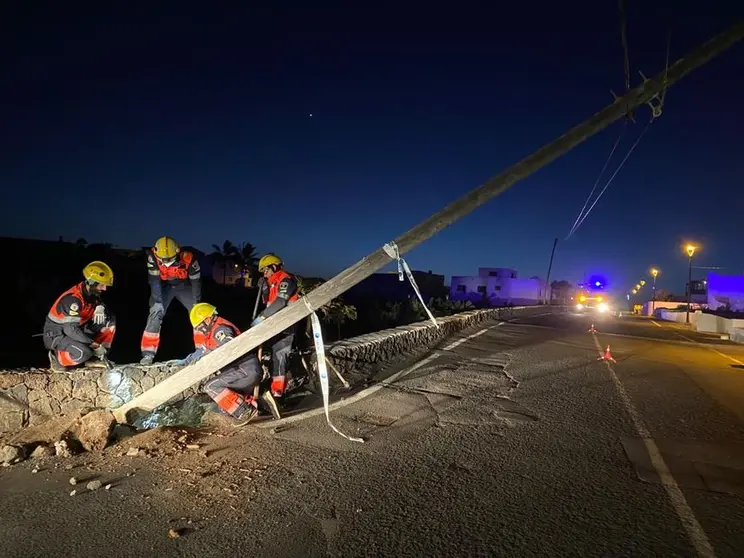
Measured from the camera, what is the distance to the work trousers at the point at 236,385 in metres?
5.51

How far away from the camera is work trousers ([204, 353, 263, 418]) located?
18.1 ft

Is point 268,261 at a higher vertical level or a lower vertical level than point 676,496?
higher

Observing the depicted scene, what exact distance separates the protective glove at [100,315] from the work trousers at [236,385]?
1.85 metres

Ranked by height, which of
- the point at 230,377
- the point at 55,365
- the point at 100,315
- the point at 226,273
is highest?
the point at 226,273

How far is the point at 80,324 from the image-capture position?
20.2ft

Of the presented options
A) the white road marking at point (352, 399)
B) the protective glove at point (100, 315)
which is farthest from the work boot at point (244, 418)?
the protective glove at point (100, 315)

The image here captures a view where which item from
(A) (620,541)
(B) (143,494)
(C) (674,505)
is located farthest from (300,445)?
(C) (674,505)

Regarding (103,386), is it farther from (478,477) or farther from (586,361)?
(586,361)

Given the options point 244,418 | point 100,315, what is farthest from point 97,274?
point 244,418

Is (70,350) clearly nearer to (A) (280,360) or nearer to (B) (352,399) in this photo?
(A) (280,360)

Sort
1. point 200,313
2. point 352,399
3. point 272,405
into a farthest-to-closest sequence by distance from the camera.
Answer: point 352,399, point 200,313, point 272,405

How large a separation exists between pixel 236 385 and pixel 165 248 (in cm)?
231

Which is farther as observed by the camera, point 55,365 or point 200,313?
point 200,313

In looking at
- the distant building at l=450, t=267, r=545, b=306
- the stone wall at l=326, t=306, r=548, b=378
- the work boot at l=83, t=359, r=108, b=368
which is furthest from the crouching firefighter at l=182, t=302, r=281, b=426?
the distant building at l=450, t=267, r=545, b=306
